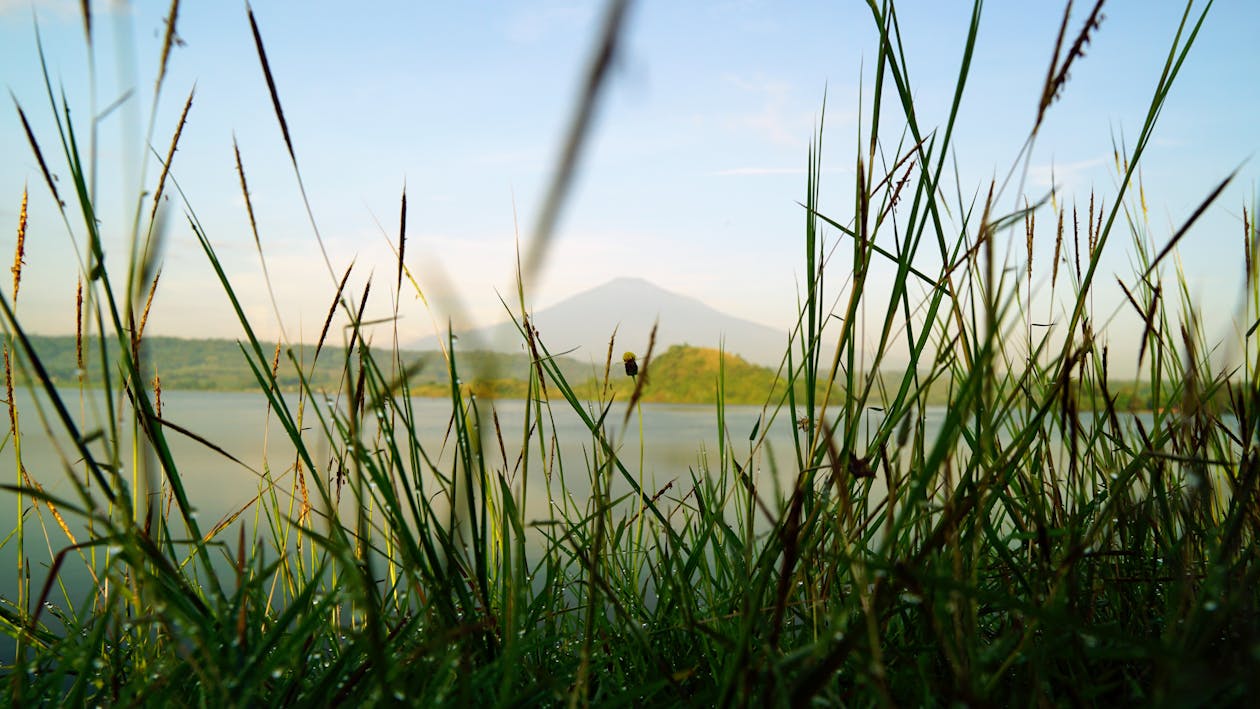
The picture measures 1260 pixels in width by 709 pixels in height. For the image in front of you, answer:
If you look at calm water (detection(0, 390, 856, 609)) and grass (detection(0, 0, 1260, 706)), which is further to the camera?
calm water (detection(0, 390, 856, 609))

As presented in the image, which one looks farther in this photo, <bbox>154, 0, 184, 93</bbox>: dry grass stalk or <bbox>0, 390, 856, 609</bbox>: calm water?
<bbox>0, 390, 856, 609</bbox>: calm water

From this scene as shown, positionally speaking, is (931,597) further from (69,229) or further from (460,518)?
Result: (69,229)

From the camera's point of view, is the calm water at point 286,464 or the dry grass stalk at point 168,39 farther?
the calm water at point 286,464

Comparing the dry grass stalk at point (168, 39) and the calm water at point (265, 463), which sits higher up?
the dry grass stalk at point (168, 39)

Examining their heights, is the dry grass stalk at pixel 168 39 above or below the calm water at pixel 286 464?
above

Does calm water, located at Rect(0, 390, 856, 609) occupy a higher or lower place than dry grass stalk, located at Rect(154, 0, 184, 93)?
lower

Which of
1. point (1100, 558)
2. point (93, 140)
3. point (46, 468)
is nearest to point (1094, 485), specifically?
point (1100, 558)

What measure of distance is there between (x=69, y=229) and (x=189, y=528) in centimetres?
33

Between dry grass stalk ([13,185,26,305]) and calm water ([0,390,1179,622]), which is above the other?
dry grass stalk ([13,185,26,305])

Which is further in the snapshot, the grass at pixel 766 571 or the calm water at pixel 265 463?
the calm water at pixel 265 463

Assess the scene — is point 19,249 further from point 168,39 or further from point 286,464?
point 286,464

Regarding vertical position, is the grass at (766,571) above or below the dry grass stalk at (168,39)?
below

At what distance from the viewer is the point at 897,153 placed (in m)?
0.98

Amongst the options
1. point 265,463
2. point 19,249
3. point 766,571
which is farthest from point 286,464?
point 766,571
